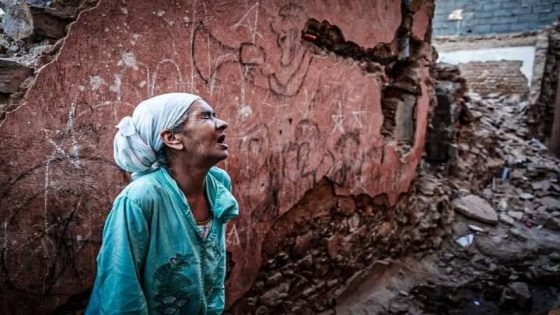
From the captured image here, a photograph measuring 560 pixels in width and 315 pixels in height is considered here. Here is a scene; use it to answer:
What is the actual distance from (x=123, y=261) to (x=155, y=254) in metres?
0.11

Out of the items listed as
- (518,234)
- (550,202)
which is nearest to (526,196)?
(550,202)

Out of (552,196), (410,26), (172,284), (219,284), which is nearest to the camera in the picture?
(172,284)

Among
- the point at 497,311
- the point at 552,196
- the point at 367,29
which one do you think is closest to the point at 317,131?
the point at 367,29

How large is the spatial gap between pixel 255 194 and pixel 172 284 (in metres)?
1.11

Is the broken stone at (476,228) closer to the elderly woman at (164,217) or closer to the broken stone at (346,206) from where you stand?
the broken stone at (346,206)

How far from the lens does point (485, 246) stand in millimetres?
4215

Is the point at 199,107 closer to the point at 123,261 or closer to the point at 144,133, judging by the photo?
the point at 144,133

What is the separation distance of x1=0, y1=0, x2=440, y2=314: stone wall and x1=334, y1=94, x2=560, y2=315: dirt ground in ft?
0.86

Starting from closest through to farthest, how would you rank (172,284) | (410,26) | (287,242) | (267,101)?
(172,284) → (267,101) → (287,242) → (410,26)

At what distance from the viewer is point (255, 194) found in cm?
233

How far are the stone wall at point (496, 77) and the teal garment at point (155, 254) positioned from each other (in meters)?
9.48

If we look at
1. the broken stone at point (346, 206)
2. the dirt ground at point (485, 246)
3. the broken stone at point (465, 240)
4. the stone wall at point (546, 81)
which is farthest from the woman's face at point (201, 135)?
the stone wall at point (546, 81)

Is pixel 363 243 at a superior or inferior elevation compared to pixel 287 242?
inferior

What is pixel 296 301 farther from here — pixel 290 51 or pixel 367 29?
pixel 367 29
